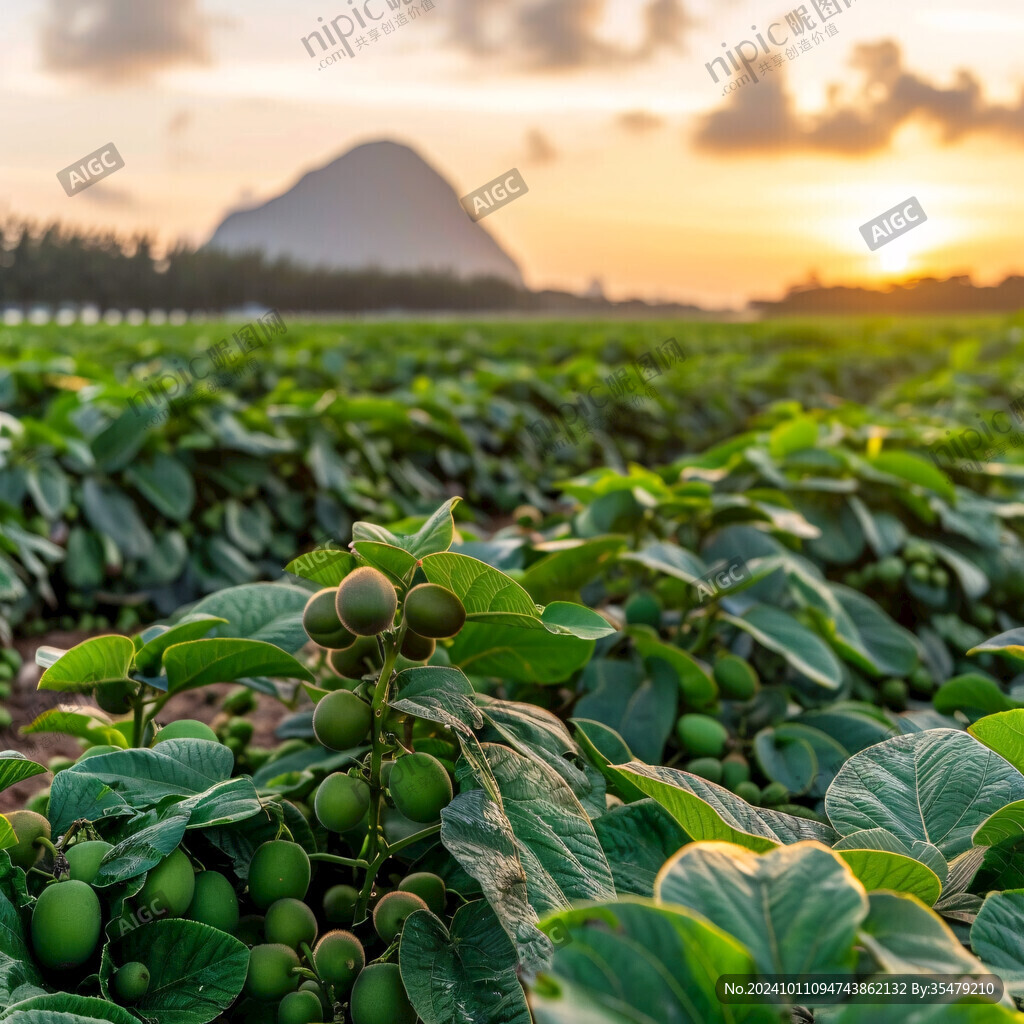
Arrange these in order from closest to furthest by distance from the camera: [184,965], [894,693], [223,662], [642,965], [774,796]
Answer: [642,965] → [184,965] → [223,662] → [774,796] → [894,693]

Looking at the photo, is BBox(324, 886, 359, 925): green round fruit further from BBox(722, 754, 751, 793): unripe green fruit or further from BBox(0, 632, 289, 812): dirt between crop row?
BBox(0, 632, 289, 812): dirt between crop row

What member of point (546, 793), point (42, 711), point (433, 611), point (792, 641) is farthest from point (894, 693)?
point (42, 711)

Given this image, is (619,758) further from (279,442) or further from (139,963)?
(279,442)

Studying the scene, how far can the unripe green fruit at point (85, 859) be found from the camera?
0.77 metres

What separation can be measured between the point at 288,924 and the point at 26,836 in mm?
254

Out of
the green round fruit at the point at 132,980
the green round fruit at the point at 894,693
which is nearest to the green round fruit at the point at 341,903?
the green round fruit at the point at 132,980

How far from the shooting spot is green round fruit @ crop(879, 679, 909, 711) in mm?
2135

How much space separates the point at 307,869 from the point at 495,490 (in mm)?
5089

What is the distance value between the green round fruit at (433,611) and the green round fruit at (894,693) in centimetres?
167

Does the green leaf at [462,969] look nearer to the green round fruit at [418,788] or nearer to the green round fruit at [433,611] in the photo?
the green round fruit at [418,788]

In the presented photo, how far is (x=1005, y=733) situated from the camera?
2.73ft

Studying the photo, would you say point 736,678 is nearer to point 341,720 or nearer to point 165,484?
point 341,720

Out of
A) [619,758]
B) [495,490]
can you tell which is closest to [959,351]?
[495,490]

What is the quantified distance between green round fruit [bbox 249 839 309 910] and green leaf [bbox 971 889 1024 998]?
1.89 ft
